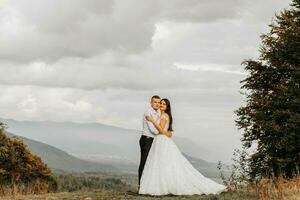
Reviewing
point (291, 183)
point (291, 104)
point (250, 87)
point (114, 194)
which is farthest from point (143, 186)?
point (250, 87)

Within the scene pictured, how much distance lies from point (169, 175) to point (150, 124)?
6.13 ft

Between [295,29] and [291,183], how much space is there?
19606mm

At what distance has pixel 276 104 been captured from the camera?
31281mm

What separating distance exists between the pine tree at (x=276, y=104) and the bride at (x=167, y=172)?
1235 centimetres

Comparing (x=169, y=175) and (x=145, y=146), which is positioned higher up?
(x=145, y=146)

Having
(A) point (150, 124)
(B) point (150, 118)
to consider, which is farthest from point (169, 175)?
(B) point (150, 118)

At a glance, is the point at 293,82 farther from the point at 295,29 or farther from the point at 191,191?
the point at 191,191

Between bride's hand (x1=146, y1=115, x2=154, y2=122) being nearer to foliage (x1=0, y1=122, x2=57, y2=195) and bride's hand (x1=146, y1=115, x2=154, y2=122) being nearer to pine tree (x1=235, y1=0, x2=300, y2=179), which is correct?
pine tree (x1=235, y1=0, x2=300, y2=179)

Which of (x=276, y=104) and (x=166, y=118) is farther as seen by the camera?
(x=276, y=104)

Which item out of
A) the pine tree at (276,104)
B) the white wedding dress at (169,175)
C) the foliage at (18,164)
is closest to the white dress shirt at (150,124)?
the white wedding dress at (169,175)

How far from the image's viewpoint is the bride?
54.6ft

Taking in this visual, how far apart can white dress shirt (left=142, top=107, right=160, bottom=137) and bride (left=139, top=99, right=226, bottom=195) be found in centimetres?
13

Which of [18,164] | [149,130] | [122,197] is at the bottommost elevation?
[122,197]

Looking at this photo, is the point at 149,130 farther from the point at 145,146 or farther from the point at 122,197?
the point at 122,197
